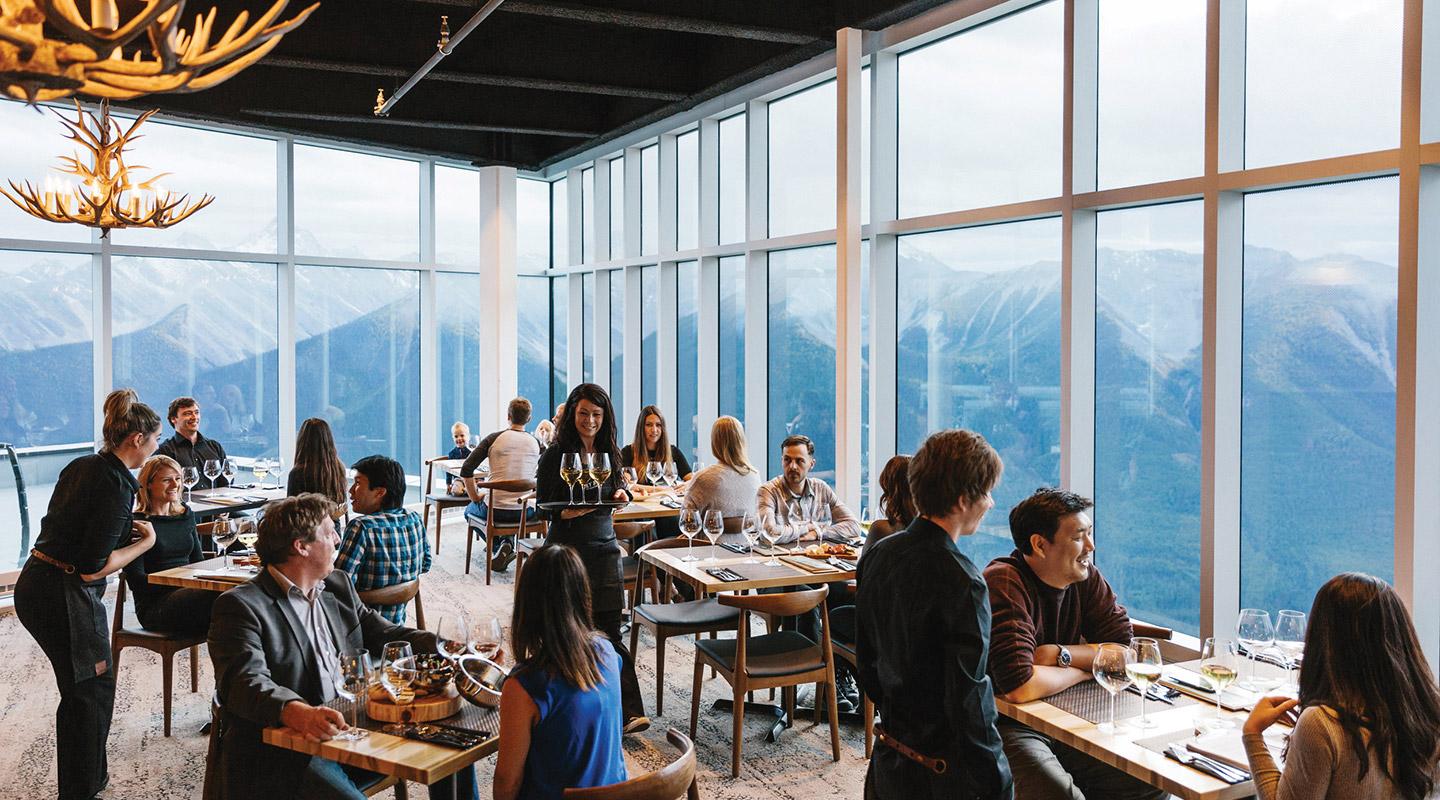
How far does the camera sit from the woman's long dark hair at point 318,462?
530cm

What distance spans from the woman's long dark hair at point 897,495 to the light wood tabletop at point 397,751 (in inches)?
85.5

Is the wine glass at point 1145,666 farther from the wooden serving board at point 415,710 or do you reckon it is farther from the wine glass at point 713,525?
the wine glass at point 713,525

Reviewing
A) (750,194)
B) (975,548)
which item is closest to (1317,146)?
(975,548)

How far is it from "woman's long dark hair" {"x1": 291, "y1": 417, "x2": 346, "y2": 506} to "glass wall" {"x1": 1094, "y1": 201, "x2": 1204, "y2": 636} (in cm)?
418

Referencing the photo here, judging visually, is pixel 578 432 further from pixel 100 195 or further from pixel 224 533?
pixel 100 195

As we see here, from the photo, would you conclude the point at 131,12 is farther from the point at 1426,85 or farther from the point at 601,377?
the point at 1426,85

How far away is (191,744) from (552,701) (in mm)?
3218

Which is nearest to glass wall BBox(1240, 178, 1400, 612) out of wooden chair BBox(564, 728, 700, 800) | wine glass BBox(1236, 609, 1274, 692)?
wine glass BBox(1236, 609, 1274, 692)

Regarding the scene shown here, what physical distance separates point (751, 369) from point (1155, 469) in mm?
3985

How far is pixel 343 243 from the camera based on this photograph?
10.6 meters

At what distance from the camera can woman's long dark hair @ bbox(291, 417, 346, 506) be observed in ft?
17.4

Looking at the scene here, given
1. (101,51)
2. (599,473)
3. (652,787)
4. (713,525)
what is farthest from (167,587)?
(652,787)

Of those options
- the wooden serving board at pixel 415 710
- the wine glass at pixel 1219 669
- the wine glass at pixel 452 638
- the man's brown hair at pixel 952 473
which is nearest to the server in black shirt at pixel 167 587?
the wooden serving board at pixel 415 710

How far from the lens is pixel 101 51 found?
218cm
